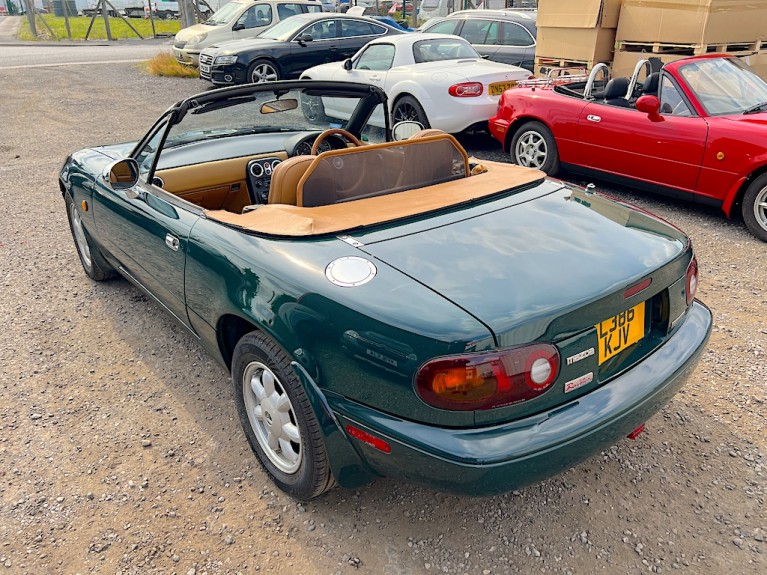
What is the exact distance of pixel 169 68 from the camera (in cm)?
Answer: 1487

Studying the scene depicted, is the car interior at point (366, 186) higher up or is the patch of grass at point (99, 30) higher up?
the car interior at point (366, 186)

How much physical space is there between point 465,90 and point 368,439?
6175 millimetres

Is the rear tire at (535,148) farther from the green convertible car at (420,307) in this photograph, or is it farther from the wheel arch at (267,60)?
the wheel arch at (267,60)

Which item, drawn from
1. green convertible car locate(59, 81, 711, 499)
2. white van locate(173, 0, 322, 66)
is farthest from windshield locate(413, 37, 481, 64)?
white van locate(173, 0, 322, 66)

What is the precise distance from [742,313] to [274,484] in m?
3.01

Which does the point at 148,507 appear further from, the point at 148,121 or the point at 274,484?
Answer: the point at 148,121

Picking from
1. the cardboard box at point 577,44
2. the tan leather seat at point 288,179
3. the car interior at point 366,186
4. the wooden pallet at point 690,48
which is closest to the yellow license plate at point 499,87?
the cardboard box at point 577,44

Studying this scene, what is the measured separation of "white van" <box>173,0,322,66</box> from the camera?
14.1 metres

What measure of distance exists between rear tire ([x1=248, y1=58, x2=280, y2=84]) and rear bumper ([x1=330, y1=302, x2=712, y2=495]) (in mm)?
10723

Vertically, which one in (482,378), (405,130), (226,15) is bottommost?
(482,378)

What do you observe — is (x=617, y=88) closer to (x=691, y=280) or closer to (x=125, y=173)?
(x=691, y=280)

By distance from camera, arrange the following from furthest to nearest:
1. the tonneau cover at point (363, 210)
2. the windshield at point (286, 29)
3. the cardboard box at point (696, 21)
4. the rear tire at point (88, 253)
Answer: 1. the windshield at point (286, 29)
2. the cardboard box at point (696, 21)
3. the rear tire at point (88, 253)
4. the tonneau cover at point (363, 210)

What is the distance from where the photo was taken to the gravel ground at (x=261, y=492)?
225cm

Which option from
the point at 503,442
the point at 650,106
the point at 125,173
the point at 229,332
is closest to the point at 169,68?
the point at 650,106
